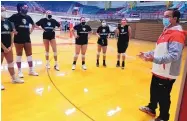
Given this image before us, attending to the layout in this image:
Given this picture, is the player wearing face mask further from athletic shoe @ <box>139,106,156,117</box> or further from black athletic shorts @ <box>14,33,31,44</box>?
athletic shoe @ <box>139,106,156,117</box>

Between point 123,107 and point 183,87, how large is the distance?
2571 millimetres

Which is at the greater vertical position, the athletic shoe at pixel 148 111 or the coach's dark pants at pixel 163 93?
the coach's dark pants at pixel 163 93

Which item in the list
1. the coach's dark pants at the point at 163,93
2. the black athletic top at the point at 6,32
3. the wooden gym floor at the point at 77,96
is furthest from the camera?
the black athletic top at the point at 6,32

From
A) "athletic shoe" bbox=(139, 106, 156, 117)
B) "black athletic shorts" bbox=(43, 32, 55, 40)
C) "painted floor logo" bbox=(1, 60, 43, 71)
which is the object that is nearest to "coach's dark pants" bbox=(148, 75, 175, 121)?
"athletic shoe" bbox=(139, 106, 156, 117)

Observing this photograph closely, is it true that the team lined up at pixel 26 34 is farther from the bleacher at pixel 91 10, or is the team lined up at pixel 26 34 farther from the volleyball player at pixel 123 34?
the bleacher at pixel 91 10

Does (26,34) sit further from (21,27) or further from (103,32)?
(103,32)

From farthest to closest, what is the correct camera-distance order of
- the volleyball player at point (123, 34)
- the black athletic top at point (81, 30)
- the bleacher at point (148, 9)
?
1. the bleacher at point (148, 9)
2. the volleyball player at point (123, 34)
3. the black athletic top at point (81, 30)

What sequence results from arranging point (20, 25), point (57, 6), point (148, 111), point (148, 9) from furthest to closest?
point (57, 6) → point (148, 9) → point (20, 25) → point (148, 111)

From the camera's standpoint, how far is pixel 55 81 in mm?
5359

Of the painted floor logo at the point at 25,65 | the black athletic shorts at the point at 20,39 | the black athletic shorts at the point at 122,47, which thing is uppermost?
the black athletic shorts at the point at 20,39

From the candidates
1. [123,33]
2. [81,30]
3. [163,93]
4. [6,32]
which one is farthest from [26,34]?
[163,93]

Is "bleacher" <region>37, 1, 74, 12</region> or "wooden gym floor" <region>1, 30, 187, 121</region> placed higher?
"bleacher" <region>37, 1, 74, 12</region>

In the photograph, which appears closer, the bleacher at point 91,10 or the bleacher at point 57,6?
the bleacher at point 57,6

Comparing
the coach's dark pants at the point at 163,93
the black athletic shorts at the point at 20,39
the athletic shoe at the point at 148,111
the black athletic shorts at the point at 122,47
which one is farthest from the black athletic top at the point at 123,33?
the coach's dark pants at the point at 163,93
